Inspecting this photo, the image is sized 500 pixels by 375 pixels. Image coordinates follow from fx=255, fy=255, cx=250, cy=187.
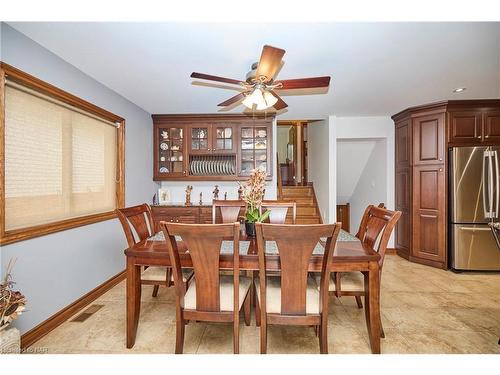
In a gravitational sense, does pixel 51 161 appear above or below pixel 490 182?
above

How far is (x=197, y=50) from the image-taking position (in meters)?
2.06

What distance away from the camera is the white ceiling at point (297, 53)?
1.78m

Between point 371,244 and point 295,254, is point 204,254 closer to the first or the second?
point 295,254

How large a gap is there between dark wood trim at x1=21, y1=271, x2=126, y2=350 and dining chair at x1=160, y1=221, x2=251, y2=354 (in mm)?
1212

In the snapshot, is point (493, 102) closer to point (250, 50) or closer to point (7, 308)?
point (250, 50)

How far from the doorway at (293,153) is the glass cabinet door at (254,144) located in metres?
2.36

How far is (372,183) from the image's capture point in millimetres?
4766

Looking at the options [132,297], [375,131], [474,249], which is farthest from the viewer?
[375,131]

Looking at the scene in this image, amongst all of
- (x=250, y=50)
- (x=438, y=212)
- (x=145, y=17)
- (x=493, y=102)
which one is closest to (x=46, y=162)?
(x=145, y=17)

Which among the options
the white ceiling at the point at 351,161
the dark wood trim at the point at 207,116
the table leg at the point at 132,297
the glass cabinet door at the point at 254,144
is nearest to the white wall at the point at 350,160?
the white ceiling at the point at 351,161

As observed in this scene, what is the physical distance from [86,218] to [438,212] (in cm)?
435

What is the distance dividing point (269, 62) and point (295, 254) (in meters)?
1.21

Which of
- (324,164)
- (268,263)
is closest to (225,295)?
(268,263)

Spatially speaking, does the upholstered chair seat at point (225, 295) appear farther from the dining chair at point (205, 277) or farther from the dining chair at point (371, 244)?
the dining chair at point (371, 244)
